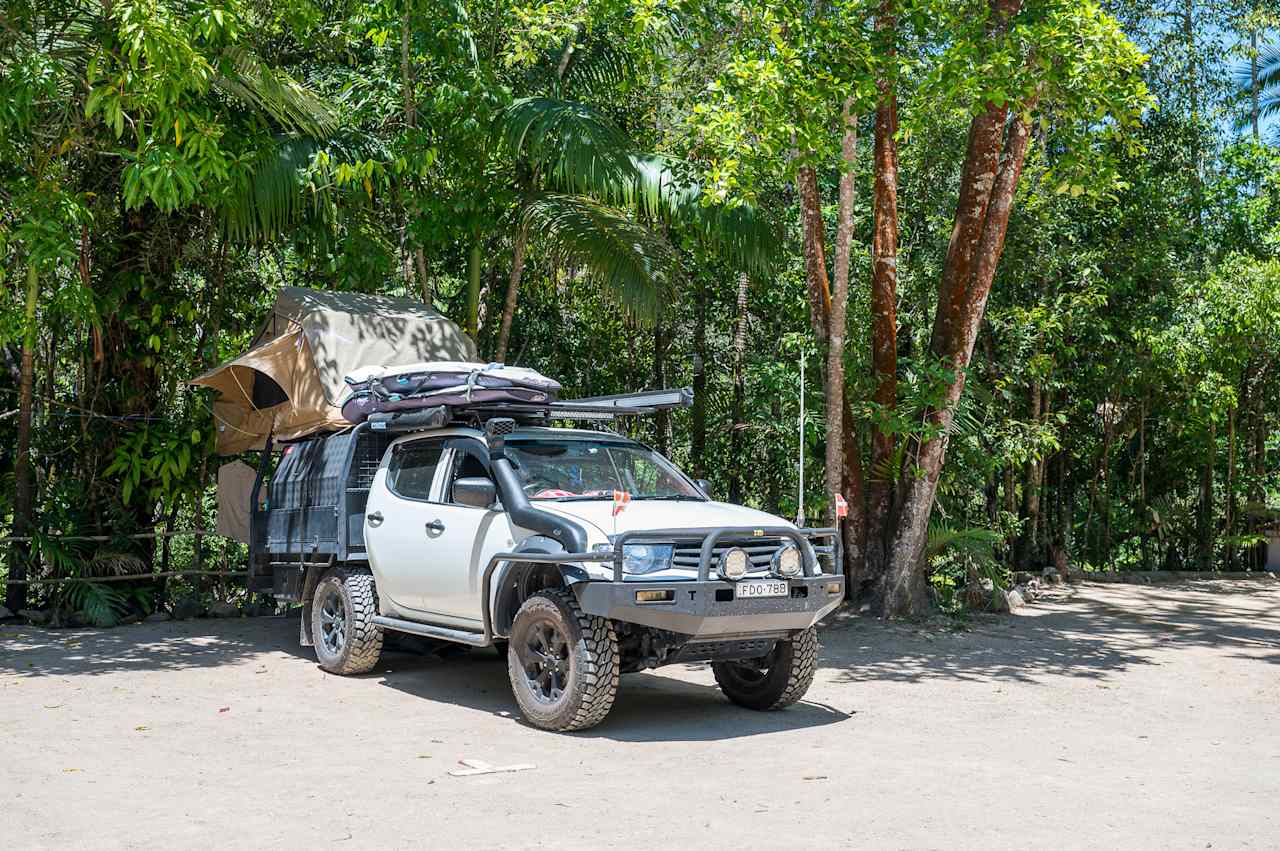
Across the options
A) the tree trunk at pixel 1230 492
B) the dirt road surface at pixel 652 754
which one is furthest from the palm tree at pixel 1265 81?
the dirt road surface at pixel 652 754

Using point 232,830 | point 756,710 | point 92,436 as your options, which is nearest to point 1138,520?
point 756,710

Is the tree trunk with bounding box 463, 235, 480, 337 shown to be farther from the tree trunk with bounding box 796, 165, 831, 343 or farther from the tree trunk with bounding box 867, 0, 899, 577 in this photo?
the tree trunk with bounding box 867, 0, 899, 577

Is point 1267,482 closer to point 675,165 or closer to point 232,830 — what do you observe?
point 675,165

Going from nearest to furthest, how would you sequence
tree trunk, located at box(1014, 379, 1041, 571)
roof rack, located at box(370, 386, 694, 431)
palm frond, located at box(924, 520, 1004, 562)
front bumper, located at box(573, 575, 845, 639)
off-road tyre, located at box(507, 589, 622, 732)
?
front bumper, located at box(573, 575, 845, 639) → off-road tyre, located at box(507, 589, 622, 732) → roof rack, located at box(370, 386, 694, 431) → palm frond, located at box(924, 520, 1004, 562) → tree trunk, located at box(1014, 379, 1041, 571)

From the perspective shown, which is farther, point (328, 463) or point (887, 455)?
point (887, 455)

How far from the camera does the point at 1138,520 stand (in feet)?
70.3

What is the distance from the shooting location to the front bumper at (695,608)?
23.9 feet

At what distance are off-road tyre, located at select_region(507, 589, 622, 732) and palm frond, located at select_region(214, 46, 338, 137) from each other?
637cm

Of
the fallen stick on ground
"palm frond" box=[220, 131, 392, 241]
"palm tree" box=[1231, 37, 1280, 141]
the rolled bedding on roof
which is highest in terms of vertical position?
"palm tree" box=[1231, 37, 1280, 141]

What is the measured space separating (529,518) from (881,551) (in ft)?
23.0

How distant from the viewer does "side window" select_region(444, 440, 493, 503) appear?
29.2ft

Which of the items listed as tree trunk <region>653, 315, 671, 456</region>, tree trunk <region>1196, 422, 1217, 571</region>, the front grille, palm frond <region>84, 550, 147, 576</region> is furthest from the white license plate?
tree trunk <region>1196, 422, 1217, 571</region>

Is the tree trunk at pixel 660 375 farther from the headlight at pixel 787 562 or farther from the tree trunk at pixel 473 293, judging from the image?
the headlight at pixel 787 562

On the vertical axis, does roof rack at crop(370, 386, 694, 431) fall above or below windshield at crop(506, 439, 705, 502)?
above
